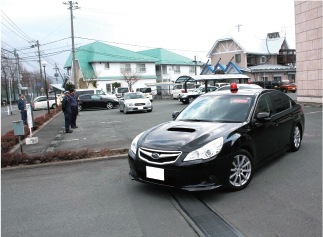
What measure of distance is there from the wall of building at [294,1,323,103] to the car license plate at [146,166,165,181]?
1583 cm

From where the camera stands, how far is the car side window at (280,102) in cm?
586

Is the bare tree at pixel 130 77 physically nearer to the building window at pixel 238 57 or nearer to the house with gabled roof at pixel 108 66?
the house with gabled roof at pixel 108 66

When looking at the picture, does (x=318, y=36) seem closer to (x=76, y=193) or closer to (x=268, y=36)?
(x=76, y=193)

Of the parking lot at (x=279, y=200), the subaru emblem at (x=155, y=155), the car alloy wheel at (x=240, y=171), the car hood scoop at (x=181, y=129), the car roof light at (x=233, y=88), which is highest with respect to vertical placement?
the car roof light at (x=233, y=88)

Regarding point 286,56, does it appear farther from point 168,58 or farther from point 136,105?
point 136,105

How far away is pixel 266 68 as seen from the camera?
140 feet

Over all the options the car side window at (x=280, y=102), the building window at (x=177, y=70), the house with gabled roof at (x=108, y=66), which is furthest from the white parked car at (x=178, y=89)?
the car side window at (x=280, y=102)

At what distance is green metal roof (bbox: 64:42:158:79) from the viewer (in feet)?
141

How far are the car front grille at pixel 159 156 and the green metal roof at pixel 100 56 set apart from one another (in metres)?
39.4

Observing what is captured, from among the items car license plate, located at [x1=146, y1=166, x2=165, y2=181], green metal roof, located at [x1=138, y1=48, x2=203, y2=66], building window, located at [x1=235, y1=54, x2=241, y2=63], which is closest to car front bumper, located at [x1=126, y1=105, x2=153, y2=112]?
car license plate, located at [x1=146, y1=166, x2=165, y2=181]

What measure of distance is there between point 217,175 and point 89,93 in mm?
23939

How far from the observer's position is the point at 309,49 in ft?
56.6

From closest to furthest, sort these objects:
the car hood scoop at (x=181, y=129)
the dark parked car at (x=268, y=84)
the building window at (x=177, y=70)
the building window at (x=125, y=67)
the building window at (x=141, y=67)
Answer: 1. the car hood scoop at (x=181, y=129)
2. the dark parked car at (x=268, y=84)
3. the building window at (x=125, y=67)
4. the building window at (x=141, y=67)
5. the building window at (x=177, y=70)

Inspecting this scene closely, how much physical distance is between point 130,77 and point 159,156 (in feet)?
131
